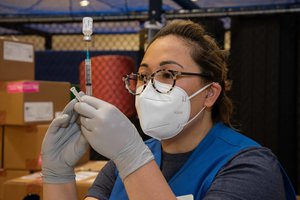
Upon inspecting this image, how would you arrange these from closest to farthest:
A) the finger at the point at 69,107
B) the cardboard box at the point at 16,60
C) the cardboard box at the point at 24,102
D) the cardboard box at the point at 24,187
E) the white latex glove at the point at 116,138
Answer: the white latex glove at the point at 116,138 → the finger at the point at 69,107 → the cardboard box at the point at 24,187 → the cardboard box at the point at 24,102 → the cardboard box at the point at 16,60

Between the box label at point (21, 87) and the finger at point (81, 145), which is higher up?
the box label at point (21, 87)

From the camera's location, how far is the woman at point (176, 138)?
0.99m

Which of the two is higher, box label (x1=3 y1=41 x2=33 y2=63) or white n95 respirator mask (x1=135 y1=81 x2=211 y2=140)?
box label (x1=3 y1=41 x2=33 y2=63)

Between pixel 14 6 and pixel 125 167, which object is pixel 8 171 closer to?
pixel 14 6

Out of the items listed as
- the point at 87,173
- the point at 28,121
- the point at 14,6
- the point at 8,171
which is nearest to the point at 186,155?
the point at 87,173

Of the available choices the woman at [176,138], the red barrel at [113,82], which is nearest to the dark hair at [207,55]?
the woman at [176,138]

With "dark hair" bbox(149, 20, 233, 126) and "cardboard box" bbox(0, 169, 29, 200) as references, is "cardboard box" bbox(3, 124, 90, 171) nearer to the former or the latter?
"cardboard box" bbox(0, 169, 29, 200)

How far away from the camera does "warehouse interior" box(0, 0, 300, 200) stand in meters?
2.31

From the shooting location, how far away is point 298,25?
2.46 m

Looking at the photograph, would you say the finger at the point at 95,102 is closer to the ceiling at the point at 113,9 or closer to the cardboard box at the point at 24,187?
the cardboard box at the point at 24,187

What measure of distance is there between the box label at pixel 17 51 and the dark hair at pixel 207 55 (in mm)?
1454

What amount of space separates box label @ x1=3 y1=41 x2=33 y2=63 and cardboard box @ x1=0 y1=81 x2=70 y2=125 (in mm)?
205

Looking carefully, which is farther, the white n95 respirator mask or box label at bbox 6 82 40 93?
box label at bbox 6 82 40 93

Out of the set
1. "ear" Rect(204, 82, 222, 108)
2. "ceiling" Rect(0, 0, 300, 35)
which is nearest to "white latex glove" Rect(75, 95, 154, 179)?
"ear" Rect(204, 82, 222, 108)
